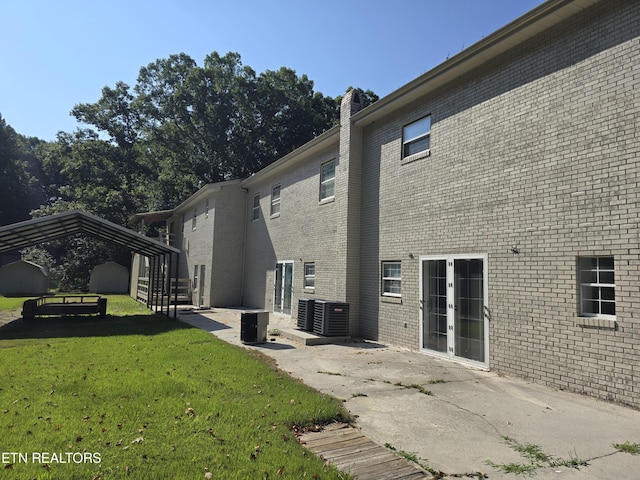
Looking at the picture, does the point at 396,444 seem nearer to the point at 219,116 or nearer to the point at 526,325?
the point at 526,325

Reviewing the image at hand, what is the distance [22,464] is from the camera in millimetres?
3713

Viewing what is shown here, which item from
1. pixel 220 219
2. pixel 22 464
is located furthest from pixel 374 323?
pixel 220 219

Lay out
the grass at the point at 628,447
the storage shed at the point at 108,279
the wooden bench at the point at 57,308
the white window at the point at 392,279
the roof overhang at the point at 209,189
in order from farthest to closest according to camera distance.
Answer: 1. the storage shed at the point at 108,279
2. the roof overhang at the point at 209,189
3. the wooden bench at the point at 57,308
4. the white window at the point at 392,279
5. the grass at the point at 628,447

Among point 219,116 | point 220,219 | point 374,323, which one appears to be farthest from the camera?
point 219,116

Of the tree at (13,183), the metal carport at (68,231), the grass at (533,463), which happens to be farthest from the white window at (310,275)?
the tree at (13,183)

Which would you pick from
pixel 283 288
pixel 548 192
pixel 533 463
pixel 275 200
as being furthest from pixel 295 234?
pixel 533 463

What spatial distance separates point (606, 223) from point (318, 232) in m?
9.45

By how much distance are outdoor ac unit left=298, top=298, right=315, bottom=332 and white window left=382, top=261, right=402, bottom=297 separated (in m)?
2.23

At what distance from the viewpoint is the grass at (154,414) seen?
375 centimetres

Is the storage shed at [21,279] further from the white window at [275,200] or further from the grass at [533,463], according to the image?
the grass at [533,463]

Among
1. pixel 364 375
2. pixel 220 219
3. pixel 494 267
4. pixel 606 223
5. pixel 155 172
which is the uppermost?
pixel 155 172

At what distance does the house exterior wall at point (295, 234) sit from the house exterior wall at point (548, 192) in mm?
4131

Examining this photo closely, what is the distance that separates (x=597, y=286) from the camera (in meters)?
6.51

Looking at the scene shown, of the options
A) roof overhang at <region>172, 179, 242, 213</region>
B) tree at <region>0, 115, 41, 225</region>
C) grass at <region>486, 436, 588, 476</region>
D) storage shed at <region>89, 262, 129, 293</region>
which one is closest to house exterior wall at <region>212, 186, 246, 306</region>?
roof overhang at <region>172, 179, 242, 213</region>
